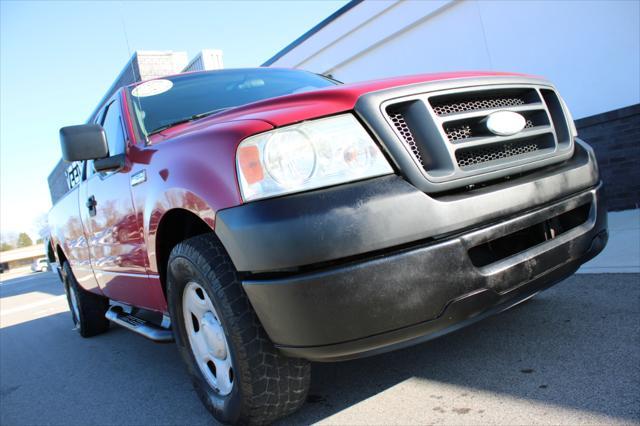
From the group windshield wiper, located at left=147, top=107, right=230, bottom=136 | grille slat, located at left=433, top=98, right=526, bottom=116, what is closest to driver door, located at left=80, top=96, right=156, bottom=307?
windshield wiper, located at left=147, top=107, right=230, bottom=136

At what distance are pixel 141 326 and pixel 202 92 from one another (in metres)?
1.55

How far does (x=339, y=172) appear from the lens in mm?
1841

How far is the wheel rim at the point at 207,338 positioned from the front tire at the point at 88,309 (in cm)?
317

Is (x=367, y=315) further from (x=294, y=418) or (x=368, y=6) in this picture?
(x=368, y=6)

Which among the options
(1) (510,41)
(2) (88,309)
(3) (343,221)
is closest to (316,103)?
(3) (343,221)

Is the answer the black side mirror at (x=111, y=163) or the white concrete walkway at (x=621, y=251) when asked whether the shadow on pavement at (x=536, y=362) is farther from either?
the black side mirror at (x=111, y=163)

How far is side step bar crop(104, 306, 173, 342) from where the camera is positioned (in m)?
2.88

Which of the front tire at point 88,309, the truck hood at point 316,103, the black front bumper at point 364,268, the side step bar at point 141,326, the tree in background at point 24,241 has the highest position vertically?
the truck hood at point 316,103

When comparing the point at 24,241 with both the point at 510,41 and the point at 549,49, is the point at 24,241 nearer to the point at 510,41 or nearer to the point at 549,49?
the point at 510,41

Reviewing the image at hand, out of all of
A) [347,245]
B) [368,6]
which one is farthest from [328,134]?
[368,6]

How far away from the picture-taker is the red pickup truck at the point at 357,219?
1.75 metres

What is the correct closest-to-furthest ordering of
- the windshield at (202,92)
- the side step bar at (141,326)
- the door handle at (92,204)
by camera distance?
the side step bar at (141,326) < the windshield at (202,92) < the door handle at (92,204)

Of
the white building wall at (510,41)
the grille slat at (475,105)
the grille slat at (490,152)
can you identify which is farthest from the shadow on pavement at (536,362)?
the white building wall at (510,41)

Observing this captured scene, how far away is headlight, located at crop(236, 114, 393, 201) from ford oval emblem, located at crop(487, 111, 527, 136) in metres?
0.55
